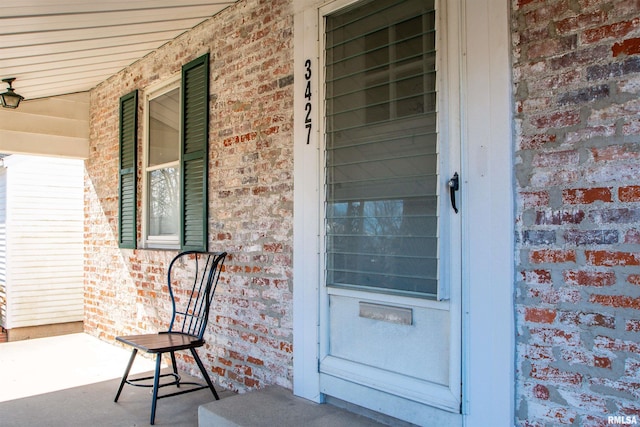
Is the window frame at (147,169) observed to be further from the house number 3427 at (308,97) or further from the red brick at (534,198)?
the red brick at (534,198)

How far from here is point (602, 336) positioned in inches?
68.5

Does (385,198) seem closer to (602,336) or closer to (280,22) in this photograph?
(602,336)

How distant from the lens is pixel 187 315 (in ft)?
12.6

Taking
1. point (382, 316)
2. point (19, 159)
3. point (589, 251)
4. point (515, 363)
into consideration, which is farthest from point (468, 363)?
point (19, 159)

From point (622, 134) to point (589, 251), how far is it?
0.43 meters

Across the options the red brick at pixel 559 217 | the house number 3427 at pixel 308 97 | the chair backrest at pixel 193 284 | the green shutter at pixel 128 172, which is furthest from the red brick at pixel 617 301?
the green shutter at pixel 128 172

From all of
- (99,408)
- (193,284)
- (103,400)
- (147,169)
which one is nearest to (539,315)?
(193,284)

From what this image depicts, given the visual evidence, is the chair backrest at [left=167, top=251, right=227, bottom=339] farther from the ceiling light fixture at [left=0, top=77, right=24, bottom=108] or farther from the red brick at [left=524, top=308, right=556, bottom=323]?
the ceiling light fixture at [left=0, top=77, right=24, bottom=108]

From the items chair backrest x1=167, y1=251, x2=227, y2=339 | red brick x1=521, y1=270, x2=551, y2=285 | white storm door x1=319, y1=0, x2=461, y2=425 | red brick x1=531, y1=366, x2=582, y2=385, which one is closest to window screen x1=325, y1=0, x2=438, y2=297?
white storm door x1=319, y1=0, x2=461, y2=425

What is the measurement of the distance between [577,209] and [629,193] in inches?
6.9

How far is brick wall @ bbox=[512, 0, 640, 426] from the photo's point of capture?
1.70m

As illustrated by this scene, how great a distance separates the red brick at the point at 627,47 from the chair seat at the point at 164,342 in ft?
9.01

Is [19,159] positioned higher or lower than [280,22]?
lower

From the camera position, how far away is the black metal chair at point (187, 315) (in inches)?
126
